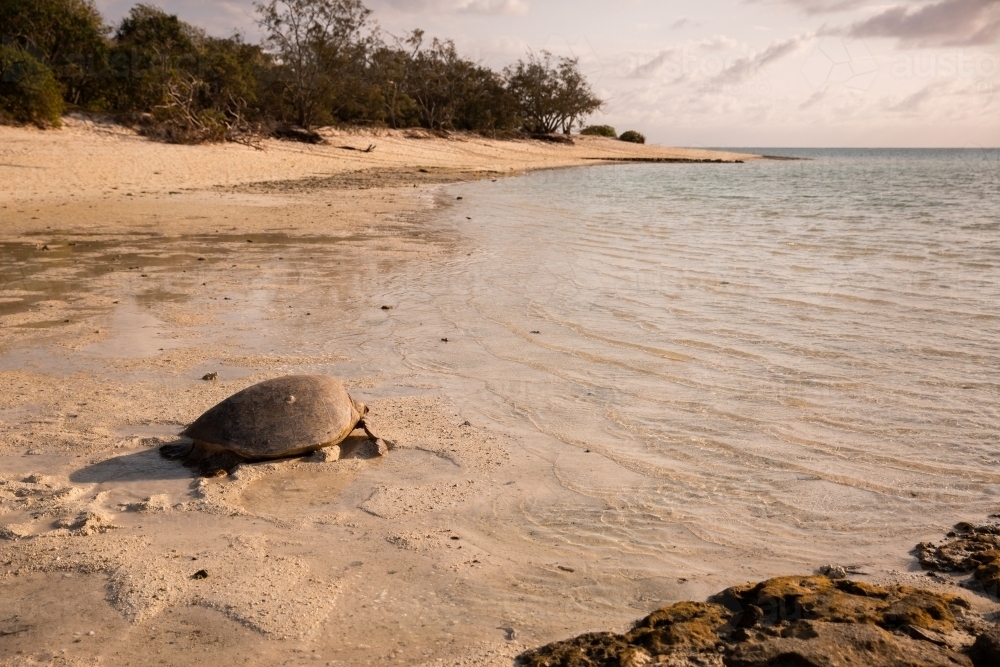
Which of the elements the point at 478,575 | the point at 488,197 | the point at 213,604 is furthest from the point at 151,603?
the point at 488,197

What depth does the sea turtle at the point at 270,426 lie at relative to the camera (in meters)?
4.29

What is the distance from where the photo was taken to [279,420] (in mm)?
4402

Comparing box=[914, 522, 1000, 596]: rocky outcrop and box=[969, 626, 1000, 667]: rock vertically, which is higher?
box=[969, 626, 1000, 667]: rock

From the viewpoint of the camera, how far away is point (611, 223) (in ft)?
52.0

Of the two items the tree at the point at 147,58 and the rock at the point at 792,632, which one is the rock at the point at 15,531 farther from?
the tree at the point at 147,58

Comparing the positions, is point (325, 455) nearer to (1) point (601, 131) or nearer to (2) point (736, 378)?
(2) point (736, 378)

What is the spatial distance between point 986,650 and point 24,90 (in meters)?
24.0

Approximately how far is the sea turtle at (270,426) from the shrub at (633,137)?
68629 millimetres

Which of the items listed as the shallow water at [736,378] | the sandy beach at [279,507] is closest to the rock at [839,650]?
the sandy beach at [279,507]

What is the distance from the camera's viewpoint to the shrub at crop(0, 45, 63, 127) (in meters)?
20.4

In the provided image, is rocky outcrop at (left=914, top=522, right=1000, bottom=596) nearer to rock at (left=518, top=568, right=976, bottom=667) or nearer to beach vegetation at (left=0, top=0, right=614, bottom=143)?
rock at (left=518, top=568, right=976, bottom=667)

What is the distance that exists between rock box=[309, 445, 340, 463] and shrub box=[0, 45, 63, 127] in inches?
818

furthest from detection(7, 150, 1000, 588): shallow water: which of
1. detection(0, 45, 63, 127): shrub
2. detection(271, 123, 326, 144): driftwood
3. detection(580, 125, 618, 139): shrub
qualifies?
detection(580, 125, 618, 139): shrub

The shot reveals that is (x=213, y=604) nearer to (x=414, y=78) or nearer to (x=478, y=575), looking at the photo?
(x=478, y=575)
